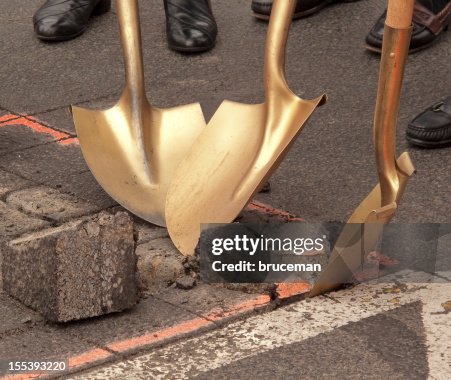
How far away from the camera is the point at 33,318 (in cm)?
317

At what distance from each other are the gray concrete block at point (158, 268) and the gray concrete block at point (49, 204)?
1.23 feet

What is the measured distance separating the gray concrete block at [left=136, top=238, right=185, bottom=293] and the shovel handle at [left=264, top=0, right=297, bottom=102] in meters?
0.60

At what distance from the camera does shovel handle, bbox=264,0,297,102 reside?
11.8 feet

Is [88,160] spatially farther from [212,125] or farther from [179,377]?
[179,377]

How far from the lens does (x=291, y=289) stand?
329cm

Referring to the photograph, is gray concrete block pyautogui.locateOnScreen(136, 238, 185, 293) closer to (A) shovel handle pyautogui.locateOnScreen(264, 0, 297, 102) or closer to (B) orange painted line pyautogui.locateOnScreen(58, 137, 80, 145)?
(A) shovel handle pyautogui.locateOnScreen(264, 0, 297, 102)

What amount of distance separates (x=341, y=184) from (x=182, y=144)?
556mm

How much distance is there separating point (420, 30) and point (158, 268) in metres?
2.13

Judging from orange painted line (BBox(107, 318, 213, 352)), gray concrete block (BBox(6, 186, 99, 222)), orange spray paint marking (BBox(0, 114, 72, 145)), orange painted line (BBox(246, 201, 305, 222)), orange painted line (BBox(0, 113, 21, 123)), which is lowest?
orange painted line (BBox(107, 318, 213, 352))

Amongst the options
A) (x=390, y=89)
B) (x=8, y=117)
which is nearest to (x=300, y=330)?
(x=390, y=89)

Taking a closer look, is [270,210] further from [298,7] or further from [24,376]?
[298,7]

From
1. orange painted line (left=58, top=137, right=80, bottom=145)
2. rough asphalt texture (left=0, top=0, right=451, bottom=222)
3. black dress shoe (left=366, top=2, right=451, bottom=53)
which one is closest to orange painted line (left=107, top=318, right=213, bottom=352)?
rough asphalt texture (left=0, top=0, right=451, bottom=222)

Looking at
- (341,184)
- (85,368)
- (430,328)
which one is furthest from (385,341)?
(341,184)

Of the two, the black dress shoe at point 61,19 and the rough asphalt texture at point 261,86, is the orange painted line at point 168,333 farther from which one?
the black dress shoe at point 61,19
